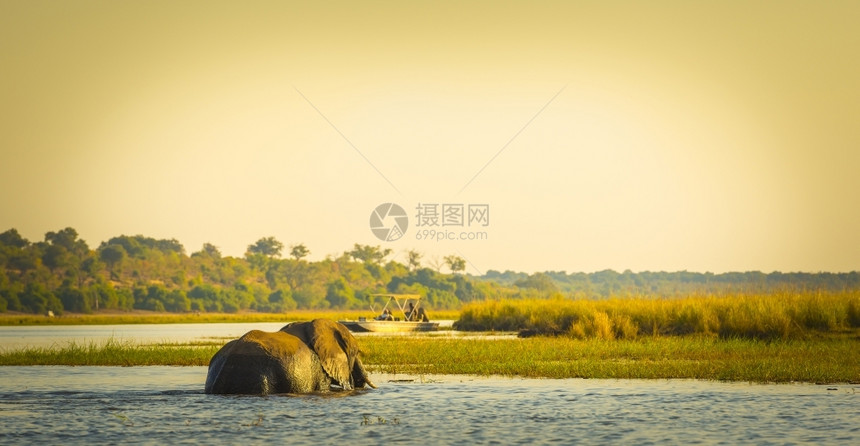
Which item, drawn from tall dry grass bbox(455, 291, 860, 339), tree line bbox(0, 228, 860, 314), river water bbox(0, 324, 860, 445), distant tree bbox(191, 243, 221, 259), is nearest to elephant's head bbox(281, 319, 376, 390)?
river water bbox(0, 324, 860, 445)

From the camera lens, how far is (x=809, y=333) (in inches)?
1252

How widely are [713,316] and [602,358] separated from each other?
7.92m

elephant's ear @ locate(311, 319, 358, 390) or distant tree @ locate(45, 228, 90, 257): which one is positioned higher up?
distant tree @ locate(45, 228, 90, 257)

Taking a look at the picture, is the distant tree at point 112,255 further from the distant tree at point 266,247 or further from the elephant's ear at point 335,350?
the elephant's ear at point 335,350

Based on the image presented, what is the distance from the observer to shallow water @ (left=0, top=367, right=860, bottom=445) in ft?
50.1

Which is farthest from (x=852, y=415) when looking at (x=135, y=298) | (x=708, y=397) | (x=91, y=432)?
(x=135, y=298)

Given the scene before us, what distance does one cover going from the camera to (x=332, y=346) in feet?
66.7

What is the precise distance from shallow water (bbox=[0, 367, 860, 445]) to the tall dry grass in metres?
11.0

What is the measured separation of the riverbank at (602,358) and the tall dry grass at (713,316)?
0.82 meters

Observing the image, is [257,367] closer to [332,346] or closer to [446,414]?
[332,346]

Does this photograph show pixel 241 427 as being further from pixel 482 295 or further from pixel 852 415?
pixel 482 295

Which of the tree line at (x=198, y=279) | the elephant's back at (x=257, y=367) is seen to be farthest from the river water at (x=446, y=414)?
the tree line at (x=198, y=279)

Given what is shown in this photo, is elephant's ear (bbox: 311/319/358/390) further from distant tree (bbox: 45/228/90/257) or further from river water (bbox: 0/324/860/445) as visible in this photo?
distant tree (bbox: 45/228/90/257)

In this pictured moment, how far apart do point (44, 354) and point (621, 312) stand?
66.2 ft
